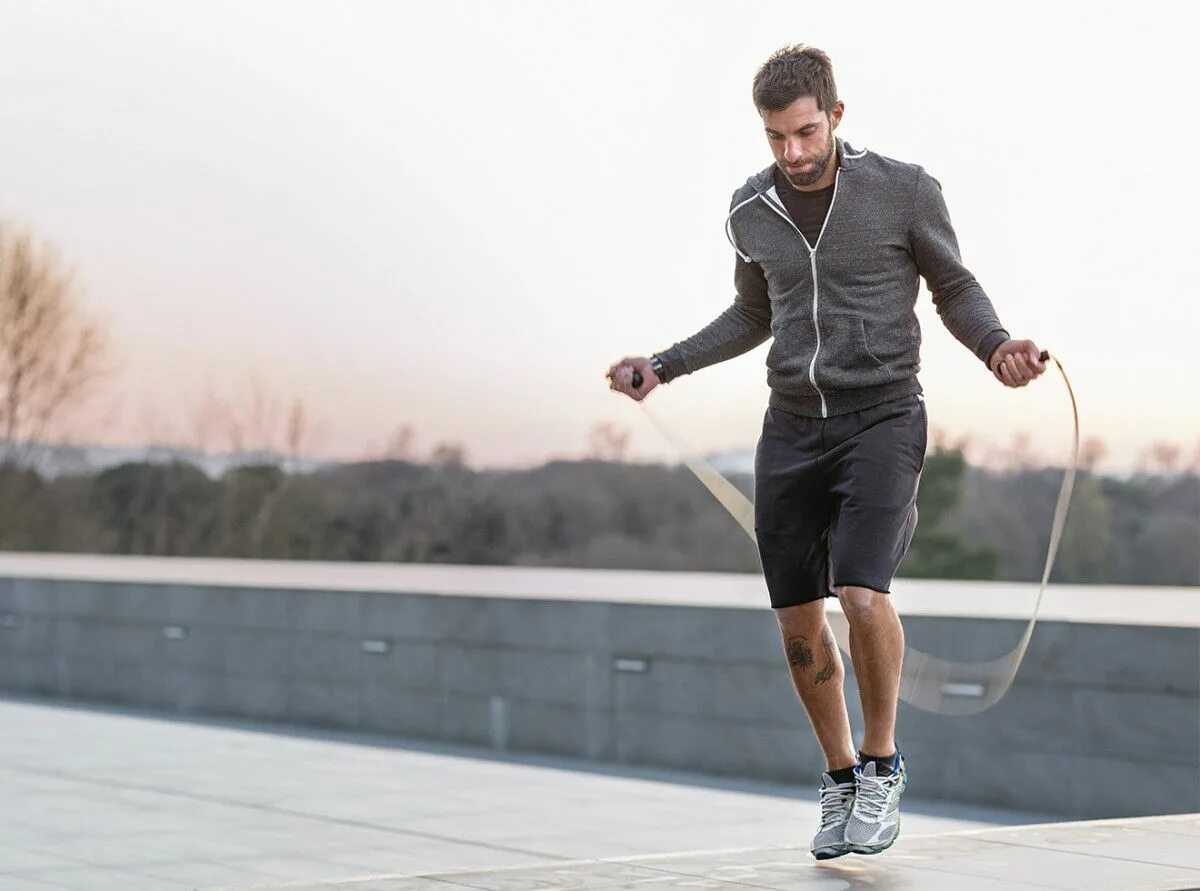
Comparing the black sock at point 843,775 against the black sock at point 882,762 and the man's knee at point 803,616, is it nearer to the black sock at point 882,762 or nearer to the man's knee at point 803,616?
the black sock at point 882,762

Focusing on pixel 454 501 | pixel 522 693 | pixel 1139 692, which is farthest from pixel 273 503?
pixel 1139 692

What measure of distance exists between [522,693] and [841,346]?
6.72 meters

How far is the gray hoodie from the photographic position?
5094mm

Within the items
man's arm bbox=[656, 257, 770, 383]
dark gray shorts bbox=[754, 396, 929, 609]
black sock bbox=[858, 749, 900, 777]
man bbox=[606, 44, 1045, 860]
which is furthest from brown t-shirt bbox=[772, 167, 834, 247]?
black sock bbox=[858, 749, 900, 777]

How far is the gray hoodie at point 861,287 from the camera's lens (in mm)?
5094

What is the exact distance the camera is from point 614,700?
435 inches

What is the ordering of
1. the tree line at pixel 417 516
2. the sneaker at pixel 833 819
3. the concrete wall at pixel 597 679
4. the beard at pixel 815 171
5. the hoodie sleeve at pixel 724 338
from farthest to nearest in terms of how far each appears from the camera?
the tree line at pixel 417 516 → the concrete wall at pixel 597 679 → the hoodie sleeve at pixel 724 338 → the sneaker at pixel 833 819 → the beard at pixel 815 171

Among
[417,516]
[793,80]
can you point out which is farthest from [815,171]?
[417,516]

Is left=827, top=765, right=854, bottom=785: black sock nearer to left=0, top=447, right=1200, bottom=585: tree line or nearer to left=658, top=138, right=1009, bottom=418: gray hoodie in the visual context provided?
left=658, top=138, right=1009, bottom=418: gray hoodie

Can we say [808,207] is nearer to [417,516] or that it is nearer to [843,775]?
[843,775]

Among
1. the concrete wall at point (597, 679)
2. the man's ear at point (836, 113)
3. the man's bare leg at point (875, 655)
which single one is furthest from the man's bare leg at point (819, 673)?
the concrete wall at point (597, 679)

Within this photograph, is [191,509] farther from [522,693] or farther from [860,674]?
[860,674]

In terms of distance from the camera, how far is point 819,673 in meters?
5.36

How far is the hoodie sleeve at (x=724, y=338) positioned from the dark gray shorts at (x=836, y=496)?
0.93ft
